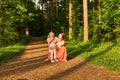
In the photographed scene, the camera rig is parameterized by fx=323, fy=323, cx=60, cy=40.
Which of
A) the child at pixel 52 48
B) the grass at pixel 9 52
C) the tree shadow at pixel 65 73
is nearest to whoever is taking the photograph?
the tree shadow at pixel 65 73

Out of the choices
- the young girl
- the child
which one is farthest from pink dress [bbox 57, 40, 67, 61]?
the child

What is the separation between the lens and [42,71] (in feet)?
43.7

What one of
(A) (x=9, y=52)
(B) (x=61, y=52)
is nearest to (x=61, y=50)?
(B) (x=61, y=52)

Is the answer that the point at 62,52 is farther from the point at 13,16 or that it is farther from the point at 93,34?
the point at 93,34

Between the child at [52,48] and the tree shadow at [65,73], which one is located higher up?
the child at [52,48]

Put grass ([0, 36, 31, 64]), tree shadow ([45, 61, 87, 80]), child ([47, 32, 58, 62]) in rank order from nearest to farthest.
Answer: tree shadow ([45, 61, 87, 80]) → child ([47, 32, 58, 62]) → grass ([0, 36, 31, 64])

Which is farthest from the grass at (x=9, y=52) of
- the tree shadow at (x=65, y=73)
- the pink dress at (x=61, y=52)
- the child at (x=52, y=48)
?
the tree shadow at (x=65, y=73)

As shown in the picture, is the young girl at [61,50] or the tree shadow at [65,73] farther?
the young girl at [61,50]

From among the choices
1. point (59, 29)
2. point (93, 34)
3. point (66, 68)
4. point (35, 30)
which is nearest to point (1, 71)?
point (66, 68)

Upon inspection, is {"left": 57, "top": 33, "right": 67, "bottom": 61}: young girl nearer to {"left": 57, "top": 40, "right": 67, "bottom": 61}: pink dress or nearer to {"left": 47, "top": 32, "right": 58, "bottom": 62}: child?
{"left": 57, "top": 40, "right": 67, "bottom": 61}: pink dress

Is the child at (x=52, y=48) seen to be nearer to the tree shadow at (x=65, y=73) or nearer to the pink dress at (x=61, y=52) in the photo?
the pink dress at (x=61, y=52)

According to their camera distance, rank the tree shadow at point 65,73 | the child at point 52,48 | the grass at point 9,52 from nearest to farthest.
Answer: the tree shadow at point 65,73 < the child at point 52,48 < the grass at point 9,52

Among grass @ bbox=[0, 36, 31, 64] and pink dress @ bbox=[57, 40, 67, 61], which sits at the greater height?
pink dress @ bbox=[57, 40, 67, 61]

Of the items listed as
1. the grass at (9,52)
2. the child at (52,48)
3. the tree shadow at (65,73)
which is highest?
the child at (52,48)
